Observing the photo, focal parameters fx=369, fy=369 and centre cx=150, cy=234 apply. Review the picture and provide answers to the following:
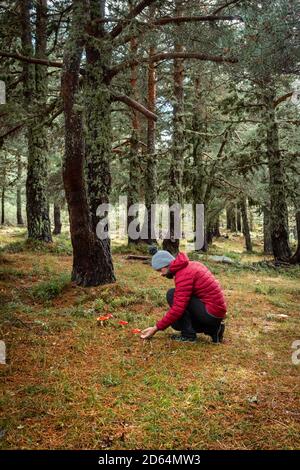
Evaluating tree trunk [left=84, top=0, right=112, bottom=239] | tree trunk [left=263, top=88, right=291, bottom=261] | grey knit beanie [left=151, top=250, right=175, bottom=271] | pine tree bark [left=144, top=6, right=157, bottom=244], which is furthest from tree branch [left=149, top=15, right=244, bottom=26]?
pine tree bark [left=144, top=6, right=157, bottom=244]

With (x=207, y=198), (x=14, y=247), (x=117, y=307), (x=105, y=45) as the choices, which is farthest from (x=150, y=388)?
(x=207, y=198)

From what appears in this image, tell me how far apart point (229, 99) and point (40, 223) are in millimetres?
8238

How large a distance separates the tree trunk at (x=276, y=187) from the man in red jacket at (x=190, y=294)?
9.67 metres

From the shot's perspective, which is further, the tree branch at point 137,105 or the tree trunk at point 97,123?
the tree branch at point 137,105

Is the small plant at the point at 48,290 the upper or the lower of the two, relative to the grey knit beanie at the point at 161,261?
lower

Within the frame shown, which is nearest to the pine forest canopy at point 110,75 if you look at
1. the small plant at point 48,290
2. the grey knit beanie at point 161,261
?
the small plant at point 48,290

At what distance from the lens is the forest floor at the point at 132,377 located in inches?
123

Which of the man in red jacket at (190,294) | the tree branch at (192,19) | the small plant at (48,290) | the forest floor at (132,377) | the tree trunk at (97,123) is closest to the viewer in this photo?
the forest floor at (132,377)

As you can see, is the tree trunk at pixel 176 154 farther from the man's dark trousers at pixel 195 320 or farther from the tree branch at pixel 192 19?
the man's dark trousers at pixel 195 320

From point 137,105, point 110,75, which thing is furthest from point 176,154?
point 110,75

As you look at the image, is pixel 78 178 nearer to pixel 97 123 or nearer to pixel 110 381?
pixel 97 123

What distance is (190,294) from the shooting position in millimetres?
4898

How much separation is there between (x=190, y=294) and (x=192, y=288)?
0.10 metres
